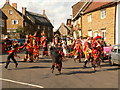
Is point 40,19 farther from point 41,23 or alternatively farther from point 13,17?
point 13,17

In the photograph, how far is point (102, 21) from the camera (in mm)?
23281

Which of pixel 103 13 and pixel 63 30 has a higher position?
pixel 63 30

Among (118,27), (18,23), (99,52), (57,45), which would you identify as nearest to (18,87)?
(57,45)

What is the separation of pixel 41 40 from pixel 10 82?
8.10 meters

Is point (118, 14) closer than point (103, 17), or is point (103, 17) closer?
point (118, 14)

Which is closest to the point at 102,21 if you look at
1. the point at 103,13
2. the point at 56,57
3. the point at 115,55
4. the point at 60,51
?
the point at 103,13

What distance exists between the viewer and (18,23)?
→ 49.1 metres

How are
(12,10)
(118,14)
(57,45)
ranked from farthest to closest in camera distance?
(12,10) → (118,14) → (57,45)

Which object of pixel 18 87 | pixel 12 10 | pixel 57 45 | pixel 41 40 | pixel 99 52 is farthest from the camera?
pixel 12 10

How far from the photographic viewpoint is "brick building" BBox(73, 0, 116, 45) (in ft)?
68.3

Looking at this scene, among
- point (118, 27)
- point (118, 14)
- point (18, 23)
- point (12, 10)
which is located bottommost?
point (118, 27)

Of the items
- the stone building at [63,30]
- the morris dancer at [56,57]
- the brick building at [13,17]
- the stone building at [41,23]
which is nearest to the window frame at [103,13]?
the morris dancer at [56,57]

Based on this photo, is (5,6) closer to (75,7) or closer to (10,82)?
(75,7)

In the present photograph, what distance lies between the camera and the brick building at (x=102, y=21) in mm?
20828
